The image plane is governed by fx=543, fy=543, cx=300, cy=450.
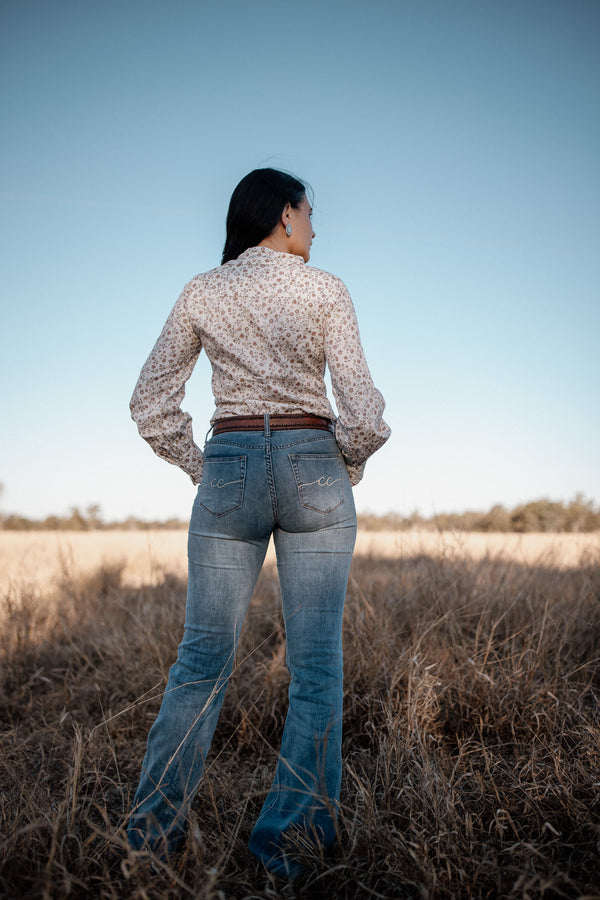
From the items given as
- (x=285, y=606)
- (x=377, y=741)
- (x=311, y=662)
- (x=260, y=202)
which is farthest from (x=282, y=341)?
(x=377, y=741)

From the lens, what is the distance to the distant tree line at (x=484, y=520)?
422 cm

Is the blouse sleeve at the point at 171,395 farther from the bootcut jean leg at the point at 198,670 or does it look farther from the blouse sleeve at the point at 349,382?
the blouse sleeve at the point at 349,382

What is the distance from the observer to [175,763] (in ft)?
5.45

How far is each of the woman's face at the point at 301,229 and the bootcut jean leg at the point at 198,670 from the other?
0.97m

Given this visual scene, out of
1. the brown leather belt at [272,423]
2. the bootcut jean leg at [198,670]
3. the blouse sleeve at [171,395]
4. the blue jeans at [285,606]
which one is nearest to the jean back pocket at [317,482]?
the blue jeans at [285,606]

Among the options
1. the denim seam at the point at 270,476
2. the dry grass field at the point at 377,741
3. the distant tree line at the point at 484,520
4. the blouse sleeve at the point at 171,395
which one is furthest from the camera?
the distant tree line at the point at 484,520

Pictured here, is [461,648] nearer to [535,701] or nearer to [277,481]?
[535,701]

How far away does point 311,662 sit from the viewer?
5.48ft

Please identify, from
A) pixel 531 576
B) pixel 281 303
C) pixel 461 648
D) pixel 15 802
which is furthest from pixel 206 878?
pixel 531 576

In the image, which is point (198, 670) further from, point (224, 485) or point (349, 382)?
point (349, 382)

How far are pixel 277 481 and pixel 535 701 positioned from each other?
1708mm

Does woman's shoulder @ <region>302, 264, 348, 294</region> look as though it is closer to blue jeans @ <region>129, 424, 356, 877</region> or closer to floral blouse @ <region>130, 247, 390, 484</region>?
floral blouse @ <region>130, 247, 390, 484</region>

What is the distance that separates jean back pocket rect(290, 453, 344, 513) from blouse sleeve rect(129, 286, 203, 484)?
0.49 m

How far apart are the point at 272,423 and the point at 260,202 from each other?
79 centimetres
